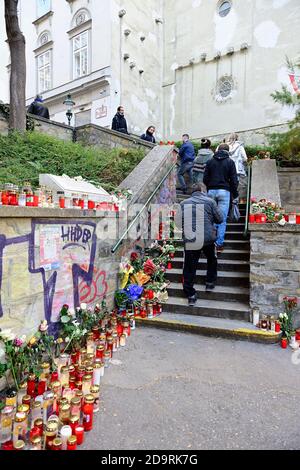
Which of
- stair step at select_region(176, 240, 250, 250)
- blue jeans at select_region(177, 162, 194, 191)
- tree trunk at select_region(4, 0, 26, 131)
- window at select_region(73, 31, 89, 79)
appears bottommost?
stair step at select_region(176, 240, 250, 250)

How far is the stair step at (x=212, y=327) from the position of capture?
396 centimetres

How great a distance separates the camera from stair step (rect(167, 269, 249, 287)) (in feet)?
16.0

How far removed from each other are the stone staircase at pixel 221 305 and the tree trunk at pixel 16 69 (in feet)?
17.3

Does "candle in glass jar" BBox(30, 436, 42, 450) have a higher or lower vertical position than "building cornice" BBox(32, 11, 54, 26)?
lower

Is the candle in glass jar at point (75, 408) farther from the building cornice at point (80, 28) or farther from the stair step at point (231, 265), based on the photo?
the building cornice at point (80, 28)

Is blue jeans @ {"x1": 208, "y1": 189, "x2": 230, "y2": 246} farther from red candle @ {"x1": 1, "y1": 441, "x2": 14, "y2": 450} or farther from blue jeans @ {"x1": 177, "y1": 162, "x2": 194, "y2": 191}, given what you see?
red candle @ {"x1": 1, "y1": 441, "x2": 14, "y2": 450}

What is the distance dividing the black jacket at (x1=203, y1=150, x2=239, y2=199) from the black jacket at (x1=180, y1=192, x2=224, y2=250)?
2.38ft

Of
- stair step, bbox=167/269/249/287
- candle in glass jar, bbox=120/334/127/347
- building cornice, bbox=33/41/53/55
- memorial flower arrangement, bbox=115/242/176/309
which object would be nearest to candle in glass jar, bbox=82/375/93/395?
candle in glass jar, bbox=120/334/127/347

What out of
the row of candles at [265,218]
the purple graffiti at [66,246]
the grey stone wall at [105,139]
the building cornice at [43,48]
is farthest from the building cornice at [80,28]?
the row of candles at [265,218]

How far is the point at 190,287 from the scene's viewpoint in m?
4.63

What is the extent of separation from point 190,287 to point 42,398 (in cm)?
259

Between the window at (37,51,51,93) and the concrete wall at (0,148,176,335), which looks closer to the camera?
the concrete wall at (0,148,176,335)
